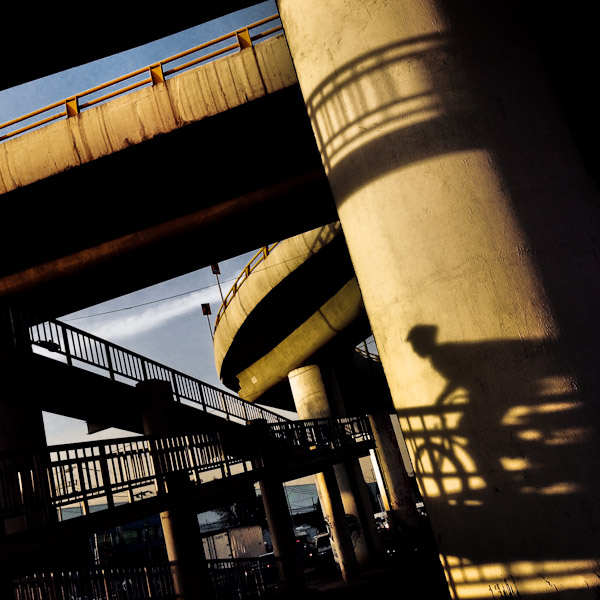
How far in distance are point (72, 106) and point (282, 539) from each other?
12.5 meters

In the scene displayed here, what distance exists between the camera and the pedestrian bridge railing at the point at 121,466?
817 centimetres

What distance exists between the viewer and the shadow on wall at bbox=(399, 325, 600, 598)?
5109mm

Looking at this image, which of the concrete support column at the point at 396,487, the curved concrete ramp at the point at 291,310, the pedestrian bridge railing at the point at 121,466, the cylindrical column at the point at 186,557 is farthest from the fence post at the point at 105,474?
the concrete support column at the point at 396,487

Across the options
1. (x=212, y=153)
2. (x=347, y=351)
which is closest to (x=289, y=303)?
(x=347, y=351)

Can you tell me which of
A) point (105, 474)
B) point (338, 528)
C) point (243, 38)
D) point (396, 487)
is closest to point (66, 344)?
point (105, 474)

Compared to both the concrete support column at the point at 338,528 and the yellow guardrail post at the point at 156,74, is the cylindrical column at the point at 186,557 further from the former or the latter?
the yellow guardrail post at the point at 156,74

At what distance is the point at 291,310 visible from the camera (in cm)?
2223

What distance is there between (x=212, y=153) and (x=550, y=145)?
790cm

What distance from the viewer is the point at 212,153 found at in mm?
12164

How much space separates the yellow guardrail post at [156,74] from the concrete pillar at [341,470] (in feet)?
50.8

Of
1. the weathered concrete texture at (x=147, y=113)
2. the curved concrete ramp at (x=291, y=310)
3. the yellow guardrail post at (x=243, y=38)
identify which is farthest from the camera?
the curved concrete ramp at (x=291, y=310)

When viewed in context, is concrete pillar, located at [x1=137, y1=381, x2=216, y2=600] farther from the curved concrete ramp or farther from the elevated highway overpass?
the curved concrete ramp

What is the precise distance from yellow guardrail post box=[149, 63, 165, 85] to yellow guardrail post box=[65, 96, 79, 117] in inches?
70.8

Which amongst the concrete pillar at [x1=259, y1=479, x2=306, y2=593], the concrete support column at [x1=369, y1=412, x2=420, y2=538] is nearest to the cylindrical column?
the concrete pillar at [x1=259, y1=479, x2=306, y2=593]
